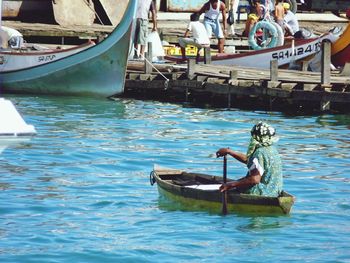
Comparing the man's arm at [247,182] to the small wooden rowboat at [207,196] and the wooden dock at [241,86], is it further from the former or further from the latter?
the wooden dock at [241,86]

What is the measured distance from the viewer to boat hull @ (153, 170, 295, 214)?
14227 mm

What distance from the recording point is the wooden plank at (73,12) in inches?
1335

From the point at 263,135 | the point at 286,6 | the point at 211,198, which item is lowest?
the point at 211,198

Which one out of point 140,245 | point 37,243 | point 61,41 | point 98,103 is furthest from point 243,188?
point 61,41

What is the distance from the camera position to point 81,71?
28672mm

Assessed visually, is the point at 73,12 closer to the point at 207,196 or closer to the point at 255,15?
the point at 255,15

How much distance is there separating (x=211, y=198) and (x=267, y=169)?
89 centimetres

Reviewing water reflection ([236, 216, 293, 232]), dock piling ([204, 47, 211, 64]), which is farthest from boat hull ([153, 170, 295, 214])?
dock piling ([204, 47, 211, 64])

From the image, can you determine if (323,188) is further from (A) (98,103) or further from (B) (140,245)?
(A) (98,103)

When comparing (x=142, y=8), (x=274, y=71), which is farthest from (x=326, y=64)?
(x=142, y=8)

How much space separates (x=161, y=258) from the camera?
13.1 meters

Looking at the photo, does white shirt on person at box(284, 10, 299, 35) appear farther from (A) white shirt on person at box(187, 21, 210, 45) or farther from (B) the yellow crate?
(A) white shirt on person at box(187, 21, 210, 45)

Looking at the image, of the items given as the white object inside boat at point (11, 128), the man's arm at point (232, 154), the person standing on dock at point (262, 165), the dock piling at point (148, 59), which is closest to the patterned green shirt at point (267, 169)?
the person standing on dock at point (262, 165)

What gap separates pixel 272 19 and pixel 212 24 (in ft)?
6.15
